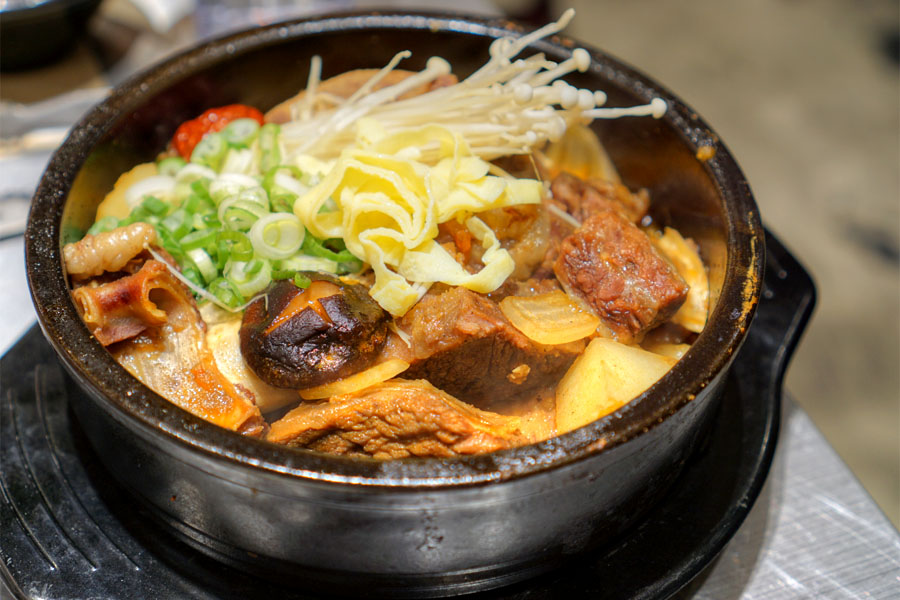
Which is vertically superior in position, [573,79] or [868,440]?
[573,79]

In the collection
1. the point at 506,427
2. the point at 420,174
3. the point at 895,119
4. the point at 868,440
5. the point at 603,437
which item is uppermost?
the point at 420,174

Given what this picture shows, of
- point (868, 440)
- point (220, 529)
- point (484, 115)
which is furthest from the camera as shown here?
point (868, 440)

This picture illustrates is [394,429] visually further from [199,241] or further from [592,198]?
A: [592,198]

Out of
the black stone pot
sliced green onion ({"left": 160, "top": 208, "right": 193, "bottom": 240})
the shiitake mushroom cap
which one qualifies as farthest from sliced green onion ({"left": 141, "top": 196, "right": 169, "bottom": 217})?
the shiitake mushroom cap

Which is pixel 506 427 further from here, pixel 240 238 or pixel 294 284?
pixel 240 238

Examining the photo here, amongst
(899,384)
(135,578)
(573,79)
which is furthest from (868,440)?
(135,578)

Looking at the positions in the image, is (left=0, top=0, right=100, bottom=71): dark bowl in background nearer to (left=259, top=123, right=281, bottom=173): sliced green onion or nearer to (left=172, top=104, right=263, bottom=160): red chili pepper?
(left=172, top=104, right=263, bottom=160): red chili pepper

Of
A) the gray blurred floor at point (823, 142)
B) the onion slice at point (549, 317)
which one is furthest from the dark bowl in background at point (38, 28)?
the gray blurred floor at point (823, 142)

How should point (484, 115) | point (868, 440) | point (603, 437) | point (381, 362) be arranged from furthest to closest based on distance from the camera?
point (868, 440) → point (484, 115) → point (381, 362) → point (603, 437)
